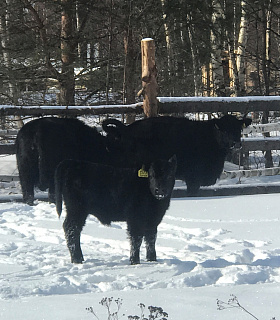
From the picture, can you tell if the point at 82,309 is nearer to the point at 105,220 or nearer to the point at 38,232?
the point at 105,220

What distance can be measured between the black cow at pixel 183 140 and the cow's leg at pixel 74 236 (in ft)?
6.11

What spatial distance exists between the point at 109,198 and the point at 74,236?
485 millimetres

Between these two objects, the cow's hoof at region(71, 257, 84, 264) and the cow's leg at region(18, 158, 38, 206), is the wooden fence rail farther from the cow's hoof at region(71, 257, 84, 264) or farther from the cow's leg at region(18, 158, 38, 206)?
the cow's hoof at region(71, 257, 84, 264)

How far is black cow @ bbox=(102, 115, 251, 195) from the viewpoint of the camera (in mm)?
6703

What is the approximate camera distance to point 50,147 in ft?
20.9

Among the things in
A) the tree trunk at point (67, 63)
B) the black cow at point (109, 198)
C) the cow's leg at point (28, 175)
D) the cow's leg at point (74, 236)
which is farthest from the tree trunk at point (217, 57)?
the cow's leg at point (74, 236)

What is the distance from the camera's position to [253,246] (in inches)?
219

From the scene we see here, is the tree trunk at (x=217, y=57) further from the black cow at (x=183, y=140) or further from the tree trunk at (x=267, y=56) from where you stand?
the black cow at (x=183, y=140)

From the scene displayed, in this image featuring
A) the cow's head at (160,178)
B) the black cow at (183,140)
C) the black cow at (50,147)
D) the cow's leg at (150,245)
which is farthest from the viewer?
the black cow at (183,140)

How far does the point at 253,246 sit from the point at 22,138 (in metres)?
3.03

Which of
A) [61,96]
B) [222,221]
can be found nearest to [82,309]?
[222,221]

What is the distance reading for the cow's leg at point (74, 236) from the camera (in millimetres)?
4965

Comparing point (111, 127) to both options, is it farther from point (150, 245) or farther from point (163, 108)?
point (150, 245)

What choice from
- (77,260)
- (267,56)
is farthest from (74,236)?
(267,56)
